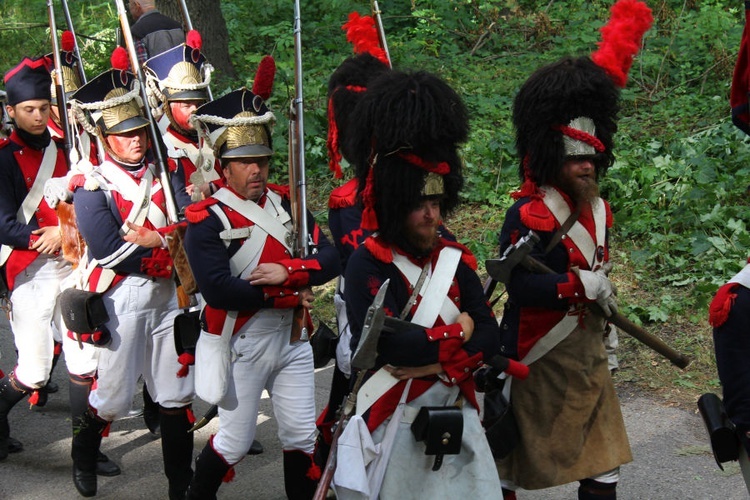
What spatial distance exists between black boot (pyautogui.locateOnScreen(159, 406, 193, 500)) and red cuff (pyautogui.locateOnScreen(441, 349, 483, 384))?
6.58ft

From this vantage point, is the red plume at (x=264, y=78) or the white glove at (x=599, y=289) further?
the red plume at (x=264, y=78)

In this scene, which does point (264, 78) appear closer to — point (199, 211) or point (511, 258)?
point (199, 211)

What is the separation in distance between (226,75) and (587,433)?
844cm

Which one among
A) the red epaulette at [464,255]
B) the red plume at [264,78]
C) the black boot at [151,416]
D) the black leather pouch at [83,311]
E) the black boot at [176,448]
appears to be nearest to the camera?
the red epaulette at [464,255]

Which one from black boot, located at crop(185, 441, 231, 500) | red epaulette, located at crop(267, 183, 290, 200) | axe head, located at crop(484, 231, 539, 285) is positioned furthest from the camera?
red epaulette, located at crop(267, 183, 290, 200)

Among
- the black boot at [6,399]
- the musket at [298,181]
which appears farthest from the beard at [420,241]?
the black boot at [6,399]

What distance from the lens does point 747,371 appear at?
340 cm

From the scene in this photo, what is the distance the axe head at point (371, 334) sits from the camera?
146 inches

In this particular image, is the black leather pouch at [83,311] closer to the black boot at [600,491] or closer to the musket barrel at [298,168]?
the musket barrel at [298,168]

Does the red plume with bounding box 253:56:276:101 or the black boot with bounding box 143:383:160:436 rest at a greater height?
the red plume with bounding box 253:56:276:101

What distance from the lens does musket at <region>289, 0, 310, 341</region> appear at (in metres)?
4.90

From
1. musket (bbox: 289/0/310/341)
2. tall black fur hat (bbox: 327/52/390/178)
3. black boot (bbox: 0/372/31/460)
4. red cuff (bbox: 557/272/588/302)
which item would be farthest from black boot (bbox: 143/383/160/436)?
red cuff (bbox: 557/272/588/302)

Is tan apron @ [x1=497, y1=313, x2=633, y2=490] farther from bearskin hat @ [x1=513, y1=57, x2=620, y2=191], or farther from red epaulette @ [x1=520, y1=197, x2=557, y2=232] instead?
bearskin hat @ [x1=513, y1=57, x2=620, y2=191]

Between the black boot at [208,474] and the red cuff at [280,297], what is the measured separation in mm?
743
